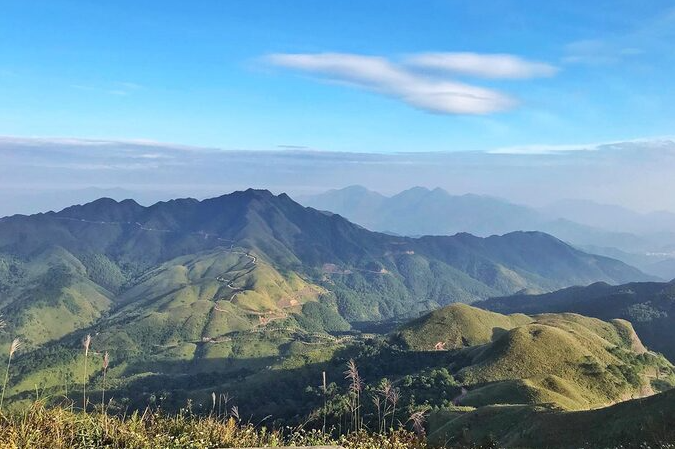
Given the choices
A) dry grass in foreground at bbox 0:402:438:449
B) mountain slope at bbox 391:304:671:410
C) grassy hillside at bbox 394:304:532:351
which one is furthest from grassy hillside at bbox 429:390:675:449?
grassy hillside at bbox 394:304:532:351

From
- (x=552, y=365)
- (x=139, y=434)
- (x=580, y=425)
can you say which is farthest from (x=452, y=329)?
(x=139, y=434)

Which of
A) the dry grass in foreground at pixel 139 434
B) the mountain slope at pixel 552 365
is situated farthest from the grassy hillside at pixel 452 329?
the dry grass in foreground at pixel 139 434

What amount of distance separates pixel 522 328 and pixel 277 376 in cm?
7527

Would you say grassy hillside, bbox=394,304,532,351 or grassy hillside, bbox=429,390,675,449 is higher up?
grassy hillside, bbox=429,390,675,449

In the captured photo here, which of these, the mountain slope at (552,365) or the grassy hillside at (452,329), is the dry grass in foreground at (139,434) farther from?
the grassy hillside at (452,329)

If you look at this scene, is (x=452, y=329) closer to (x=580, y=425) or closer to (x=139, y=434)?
(x=580, y=425)

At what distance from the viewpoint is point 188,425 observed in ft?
43.6

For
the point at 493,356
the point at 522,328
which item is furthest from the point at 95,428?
the point at 522,328

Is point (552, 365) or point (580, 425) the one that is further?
point (552, 365)

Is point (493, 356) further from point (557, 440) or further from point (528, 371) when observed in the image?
point (557, 440)

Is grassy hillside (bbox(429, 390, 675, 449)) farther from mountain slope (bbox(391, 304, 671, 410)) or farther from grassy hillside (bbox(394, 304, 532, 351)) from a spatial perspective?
grassy hillside (bbox(394, 304, 532, 351))

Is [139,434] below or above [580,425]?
above

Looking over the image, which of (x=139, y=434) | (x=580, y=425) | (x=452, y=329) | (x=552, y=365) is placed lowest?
(x=452, y=329)

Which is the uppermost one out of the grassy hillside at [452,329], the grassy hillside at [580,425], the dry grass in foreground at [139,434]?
the dry grass in foreground at [139,434]
